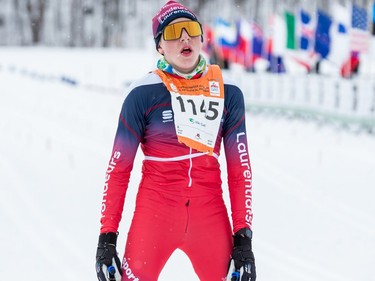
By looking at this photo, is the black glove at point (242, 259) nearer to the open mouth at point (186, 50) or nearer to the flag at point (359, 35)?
the open mouth at point (186, 50)

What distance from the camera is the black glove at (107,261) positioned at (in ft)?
10.7

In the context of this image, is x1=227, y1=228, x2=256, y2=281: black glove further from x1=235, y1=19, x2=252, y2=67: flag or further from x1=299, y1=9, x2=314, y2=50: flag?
x1=235, y1=19, x2=252, y2=67: flag

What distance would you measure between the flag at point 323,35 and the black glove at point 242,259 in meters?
18.9

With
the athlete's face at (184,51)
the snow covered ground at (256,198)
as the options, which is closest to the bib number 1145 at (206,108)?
the athlete's face at (184,51)

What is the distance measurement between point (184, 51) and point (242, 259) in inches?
40.5

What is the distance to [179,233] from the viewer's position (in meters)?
3.43

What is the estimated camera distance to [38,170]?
12.1 meters

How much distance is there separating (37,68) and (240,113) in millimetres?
41221

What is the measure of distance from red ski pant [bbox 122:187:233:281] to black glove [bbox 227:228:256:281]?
0.17ft

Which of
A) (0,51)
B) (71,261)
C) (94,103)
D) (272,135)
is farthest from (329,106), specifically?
(0,51)

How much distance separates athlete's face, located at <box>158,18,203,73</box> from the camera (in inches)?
135

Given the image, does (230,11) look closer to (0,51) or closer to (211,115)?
(0,51)

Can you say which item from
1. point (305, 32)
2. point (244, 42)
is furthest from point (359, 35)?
point (244, 42)

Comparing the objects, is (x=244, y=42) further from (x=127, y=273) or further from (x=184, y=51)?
(x=127, y=273)
